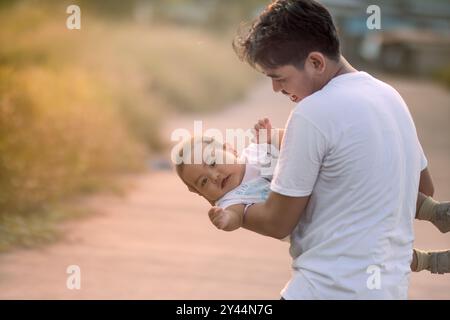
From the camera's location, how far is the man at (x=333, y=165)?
7.37ft

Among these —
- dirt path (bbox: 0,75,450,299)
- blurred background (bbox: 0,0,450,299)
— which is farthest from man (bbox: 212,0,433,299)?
dirt path (bbox: 0,75,450,299)

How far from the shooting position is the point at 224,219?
2385mm

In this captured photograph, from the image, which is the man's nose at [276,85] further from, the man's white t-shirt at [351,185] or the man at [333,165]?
the man's white t-shirt at [351,185]

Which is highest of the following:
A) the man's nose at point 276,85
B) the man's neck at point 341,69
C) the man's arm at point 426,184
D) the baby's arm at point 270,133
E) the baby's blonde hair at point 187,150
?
the man's neck at point 341,69

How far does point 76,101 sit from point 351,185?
7917 millimetres

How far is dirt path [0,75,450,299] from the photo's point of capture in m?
5.45

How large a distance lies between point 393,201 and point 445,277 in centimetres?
389

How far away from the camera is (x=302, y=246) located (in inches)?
94.4

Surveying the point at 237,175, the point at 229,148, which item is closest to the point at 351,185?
the point at 237,175

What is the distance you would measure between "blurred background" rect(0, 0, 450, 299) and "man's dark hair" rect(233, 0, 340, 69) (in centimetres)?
41

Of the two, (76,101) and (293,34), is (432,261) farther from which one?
(76,101)

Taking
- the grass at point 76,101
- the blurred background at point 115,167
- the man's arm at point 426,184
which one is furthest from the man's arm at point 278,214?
the grass at point 76,101
